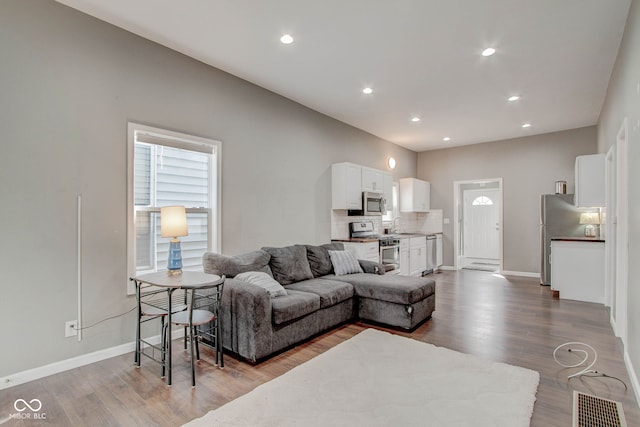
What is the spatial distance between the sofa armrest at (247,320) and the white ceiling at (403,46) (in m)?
2.43

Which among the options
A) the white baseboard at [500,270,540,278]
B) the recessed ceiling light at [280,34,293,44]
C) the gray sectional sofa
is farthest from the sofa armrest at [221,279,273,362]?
the white baseboard at [500,270,540,278]

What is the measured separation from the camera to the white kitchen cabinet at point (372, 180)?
20.0 feet

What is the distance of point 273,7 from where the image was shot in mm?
2797

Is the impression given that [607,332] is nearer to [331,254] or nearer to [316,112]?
[331,254]

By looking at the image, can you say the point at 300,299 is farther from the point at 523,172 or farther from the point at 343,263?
the point at 523,172

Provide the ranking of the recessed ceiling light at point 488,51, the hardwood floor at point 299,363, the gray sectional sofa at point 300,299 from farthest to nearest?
the recessed ceiling light at point 488,51
the gray sectional sofa at point 300,299
the hardwood floor at point 299,363

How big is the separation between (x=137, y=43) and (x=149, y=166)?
1190mm

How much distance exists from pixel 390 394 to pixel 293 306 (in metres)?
1.18

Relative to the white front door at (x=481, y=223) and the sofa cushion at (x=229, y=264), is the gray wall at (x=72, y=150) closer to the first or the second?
the sofa cushion at (x=229, y=264)

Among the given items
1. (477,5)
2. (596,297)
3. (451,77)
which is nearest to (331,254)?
(451,77)

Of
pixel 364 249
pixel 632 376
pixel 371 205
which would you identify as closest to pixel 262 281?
pixel 364 249

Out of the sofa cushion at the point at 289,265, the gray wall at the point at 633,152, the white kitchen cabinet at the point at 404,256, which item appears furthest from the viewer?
the white kitchen cabinet at the point at 404,256

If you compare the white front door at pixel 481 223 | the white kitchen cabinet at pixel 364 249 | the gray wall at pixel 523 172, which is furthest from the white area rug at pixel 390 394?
the white front door at pixel 481 223

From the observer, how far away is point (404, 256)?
652 centimetres
